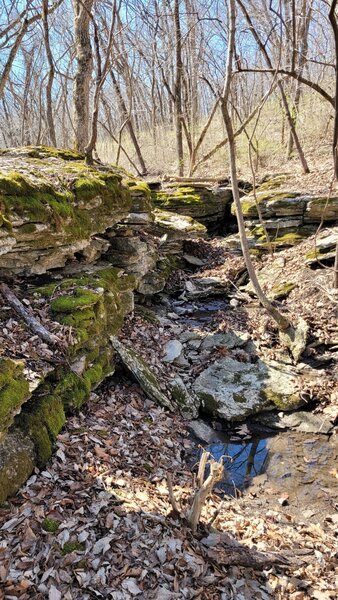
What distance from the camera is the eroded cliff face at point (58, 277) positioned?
3984 mm

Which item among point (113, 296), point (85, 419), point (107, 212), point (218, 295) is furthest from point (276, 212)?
→ point (85, 419)

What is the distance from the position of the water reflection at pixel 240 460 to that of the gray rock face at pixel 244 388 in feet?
1.68

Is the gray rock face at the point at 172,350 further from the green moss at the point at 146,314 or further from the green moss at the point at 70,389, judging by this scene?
the green moss at the point at 70,389

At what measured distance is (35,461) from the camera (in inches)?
156

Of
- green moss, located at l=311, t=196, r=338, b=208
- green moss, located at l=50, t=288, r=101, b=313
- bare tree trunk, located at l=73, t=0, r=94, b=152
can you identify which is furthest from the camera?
green moss, located at l=311, t=196, r=338, b=208

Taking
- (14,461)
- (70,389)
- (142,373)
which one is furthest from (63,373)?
(142,373)

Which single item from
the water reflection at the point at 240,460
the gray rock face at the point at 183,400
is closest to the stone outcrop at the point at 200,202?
the gray rock face at the point at 183,400

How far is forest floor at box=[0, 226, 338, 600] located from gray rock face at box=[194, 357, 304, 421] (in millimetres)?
878

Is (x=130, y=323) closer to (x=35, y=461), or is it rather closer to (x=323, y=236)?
(x=35, y=461)

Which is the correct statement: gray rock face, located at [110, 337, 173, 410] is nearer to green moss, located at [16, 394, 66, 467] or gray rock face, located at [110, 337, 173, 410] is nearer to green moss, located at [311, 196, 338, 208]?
green moss, located at [16, 394, 66, 467]

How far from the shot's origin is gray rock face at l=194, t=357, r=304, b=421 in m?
6.32

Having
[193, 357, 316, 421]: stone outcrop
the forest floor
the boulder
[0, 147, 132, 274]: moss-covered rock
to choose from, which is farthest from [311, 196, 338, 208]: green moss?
the forest floor

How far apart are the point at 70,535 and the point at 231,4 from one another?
7.32m

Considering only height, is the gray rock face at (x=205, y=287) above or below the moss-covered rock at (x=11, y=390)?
below
